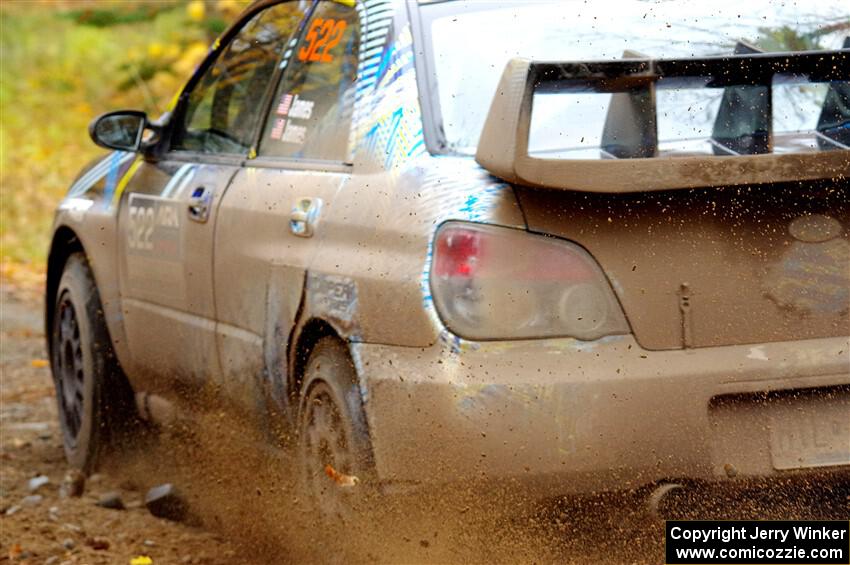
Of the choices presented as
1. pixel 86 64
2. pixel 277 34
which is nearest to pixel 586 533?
pixel 277 34

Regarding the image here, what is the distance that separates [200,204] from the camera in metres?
5.16

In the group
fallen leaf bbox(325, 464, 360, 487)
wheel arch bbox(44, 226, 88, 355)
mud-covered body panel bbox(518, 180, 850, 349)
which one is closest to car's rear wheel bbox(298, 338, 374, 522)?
fallen leaf bbox(325, 464, 360, 487)

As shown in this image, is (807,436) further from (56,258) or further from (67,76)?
(67,76)

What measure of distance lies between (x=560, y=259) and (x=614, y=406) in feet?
1.19

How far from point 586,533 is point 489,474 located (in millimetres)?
320

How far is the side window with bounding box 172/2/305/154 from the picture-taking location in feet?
17.2

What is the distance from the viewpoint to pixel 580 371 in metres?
3.51

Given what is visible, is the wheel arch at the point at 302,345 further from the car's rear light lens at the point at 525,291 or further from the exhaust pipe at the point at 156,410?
the exhaust pipe at the point at 156,410

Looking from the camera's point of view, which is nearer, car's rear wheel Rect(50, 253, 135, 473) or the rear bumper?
the rear bumper

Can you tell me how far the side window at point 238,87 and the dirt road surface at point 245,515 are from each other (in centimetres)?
98

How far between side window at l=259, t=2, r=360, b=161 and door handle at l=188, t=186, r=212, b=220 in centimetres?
26

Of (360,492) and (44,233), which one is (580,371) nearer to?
(360,492)

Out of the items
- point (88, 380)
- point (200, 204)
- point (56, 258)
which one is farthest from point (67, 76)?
point (200, 204)

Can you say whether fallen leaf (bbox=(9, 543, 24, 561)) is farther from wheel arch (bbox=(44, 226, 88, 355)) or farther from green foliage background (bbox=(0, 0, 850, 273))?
green foliage background (bbox=(0, 0, 850, 273))
